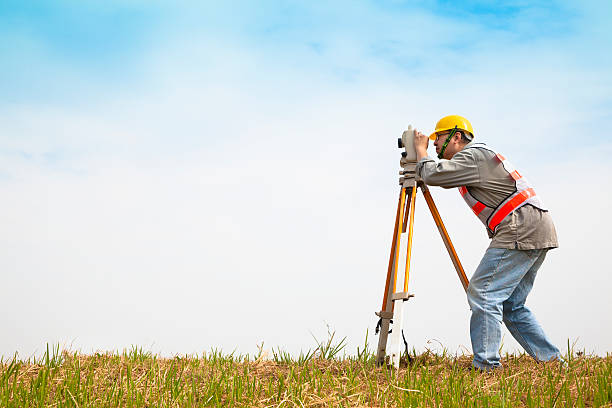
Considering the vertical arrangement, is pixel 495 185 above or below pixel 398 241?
above

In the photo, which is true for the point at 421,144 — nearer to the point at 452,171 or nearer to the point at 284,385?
the point at 452,171

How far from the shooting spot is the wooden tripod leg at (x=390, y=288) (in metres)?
6.67

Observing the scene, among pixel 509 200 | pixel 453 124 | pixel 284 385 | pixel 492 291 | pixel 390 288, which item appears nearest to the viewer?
pixel 284 385

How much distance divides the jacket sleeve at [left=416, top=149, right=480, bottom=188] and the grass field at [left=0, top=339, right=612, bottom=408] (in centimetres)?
186

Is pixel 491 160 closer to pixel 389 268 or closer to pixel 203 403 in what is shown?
pixel 389 268

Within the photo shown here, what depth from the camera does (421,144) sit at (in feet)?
22.2

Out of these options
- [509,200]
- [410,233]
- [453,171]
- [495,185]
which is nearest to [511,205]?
[509,200]

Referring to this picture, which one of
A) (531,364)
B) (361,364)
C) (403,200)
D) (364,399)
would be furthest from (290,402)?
(531,364)

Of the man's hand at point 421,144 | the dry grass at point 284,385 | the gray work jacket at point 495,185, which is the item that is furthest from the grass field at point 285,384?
the man's hand at point 421,144

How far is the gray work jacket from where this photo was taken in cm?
643

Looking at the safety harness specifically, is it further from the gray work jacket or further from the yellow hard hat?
the yellow hard hat

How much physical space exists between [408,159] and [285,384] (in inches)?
106

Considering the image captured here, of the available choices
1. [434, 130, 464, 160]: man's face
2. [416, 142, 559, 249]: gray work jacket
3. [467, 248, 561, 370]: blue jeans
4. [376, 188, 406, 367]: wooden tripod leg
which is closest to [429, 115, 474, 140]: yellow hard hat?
[434, 130, 464, 160]: man's face

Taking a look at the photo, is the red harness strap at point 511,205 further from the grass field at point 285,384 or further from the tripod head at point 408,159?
the grass field at point 285,384
